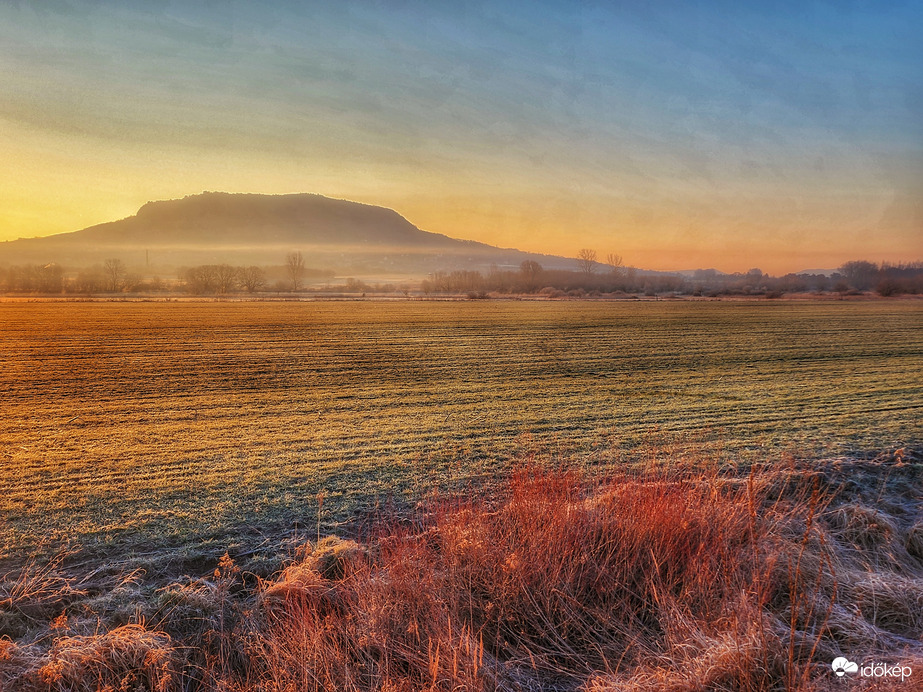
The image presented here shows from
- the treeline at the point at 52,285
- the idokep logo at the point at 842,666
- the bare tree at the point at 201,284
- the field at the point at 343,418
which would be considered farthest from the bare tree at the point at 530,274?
the idokep logo at the point at 842,666

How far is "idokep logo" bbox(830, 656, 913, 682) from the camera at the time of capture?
12.5 feet

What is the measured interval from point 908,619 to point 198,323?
146ft

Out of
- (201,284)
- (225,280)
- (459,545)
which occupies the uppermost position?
(225,280)

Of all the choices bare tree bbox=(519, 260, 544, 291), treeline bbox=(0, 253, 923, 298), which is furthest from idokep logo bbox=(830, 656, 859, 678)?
bare tree bbox=(519, 260, 544, 291)

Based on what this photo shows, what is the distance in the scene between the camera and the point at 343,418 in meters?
12.8

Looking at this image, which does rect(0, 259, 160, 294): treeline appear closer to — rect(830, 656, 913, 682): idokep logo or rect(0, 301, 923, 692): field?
rect(0, 301, 923, 692): field

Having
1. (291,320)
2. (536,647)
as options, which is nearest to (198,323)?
(291,320)

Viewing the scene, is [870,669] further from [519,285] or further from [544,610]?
[519,285]

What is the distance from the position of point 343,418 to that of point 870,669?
34.0 feet

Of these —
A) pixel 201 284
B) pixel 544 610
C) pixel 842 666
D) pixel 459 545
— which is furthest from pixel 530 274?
pixel 842 666

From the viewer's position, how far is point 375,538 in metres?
6.14

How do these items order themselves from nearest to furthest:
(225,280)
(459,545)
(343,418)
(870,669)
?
(870,669)
(459,545)
(343,418)
(225,280)

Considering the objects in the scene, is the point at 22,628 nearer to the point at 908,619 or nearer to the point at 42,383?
the point at 908,619

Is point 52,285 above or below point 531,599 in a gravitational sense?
above
